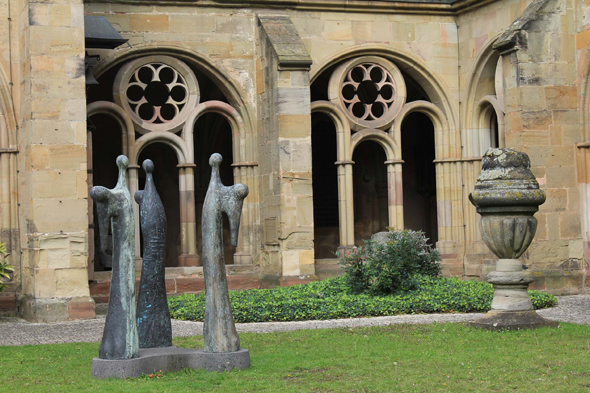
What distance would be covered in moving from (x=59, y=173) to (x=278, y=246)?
153 inches

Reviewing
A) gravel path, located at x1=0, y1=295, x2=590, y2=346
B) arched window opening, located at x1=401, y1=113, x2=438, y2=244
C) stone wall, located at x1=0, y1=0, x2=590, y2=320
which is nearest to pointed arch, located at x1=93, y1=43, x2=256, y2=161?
stone wall, located at x1=0, y1=0, x2=590, y2=320

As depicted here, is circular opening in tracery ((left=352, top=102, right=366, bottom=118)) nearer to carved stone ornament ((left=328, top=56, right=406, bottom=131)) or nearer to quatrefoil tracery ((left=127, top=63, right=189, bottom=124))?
carved stone ornament ((left=328, top=56, right=406, bottom=131))

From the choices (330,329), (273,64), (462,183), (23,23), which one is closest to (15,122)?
(23,23)

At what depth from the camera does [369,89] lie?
18.8 m

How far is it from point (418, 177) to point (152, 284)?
13328 millimetres

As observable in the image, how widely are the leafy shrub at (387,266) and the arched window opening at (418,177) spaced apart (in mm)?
7093

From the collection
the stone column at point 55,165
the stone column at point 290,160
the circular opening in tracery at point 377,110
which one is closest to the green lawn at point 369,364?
the stone column at point 55,165

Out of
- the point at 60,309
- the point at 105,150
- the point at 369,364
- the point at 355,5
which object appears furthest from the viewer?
the point at 105,150

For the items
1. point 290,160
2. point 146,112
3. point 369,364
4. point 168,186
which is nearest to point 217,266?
point 369,364

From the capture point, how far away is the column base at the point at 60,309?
11922 mm

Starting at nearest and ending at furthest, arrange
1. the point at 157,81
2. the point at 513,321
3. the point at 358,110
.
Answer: the point at 513,321 → the point at 157,81 → the point at 358,110

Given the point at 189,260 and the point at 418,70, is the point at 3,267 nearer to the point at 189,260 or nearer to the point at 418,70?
the point at 189,260

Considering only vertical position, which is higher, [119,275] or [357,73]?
[357,73]

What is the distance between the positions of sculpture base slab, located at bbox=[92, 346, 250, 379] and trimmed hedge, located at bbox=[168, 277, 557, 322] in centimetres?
393
